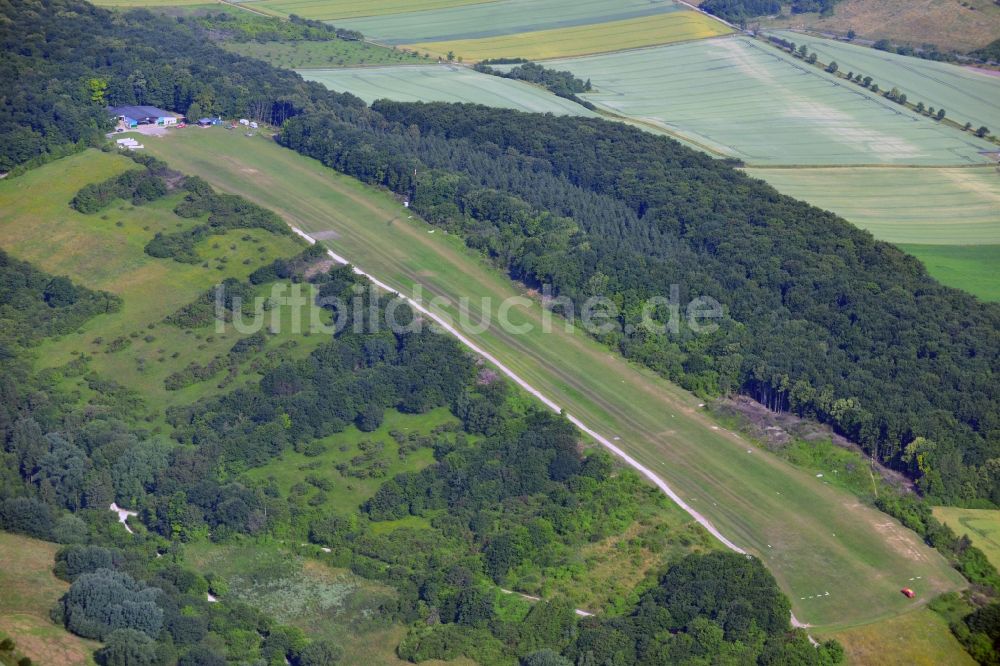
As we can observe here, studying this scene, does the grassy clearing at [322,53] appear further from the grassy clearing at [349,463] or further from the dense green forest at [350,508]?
the grassy clearing at [349,463]

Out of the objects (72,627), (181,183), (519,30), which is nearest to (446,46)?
(519,30)

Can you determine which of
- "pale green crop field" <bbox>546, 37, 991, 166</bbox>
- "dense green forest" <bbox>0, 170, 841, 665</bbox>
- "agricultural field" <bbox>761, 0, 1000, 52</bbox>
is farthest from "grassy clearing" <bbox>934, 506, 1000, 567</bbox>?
"agricultural field" <bbox>761, 0, 1000, 52</bbox>

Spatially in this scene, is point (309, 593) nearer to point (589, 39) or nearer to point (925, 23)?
point (589, 39)

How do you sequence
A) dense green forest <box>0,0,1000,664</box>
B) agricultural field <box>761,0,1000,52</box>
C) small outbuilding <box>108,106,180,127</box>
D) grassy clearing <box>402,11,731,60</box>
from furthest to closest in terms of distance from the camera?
agricultural field <box>761,0,1000,52</box>, grassy clearing <box>402,11,731,60</box>, small outbuilding <box>108,106,180,127</box>, dense green forest <box>0,0,1000,664</box>

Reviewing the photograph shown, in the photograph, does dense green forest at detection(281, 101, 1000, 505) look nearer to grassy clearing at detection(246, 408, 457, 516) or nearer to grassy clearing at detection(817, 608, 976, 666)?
grassy clearing at detection(817, 608, 976, 666)

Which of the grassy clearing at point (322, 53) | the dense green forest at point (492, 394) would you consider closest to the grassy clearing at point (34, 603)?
the dense green forest at point (492, 394)

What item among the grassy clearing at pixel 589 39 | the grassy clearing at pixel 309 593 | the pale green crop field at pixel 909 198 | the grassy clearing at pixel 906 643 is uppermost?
the grassy clearing at pixel 589 39

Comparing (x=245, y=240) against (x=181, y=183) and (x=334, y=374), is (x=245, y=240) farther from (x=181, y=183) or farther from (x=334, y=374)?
(x=334, y=374)
